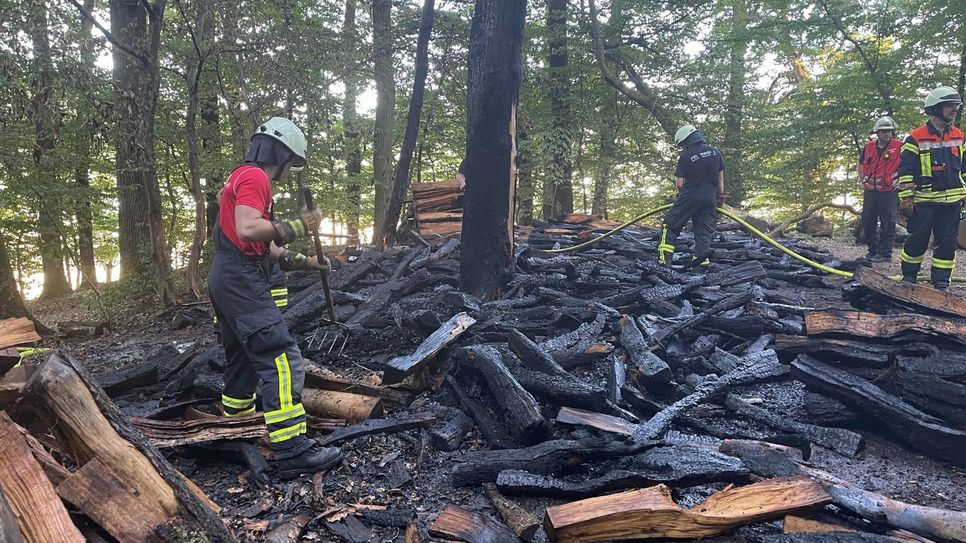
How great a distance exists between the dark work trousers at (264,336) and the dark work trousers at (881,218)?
35.3ft

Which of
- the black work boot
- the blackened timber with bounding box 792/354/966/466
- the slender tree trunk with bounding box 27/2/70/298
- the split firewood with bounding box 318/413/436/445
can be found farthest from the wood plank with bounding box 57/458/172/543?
the slender tree trunk with bounding box 27/2/70/298

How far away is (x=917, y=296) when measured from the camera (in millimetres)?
4805

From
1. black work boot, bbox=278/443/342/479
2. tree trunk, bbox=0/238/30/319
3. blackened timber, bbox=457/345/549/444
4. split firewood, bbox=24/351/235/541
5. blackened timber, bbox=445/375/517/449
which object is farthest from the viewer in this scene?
tree trunk, bbox=0/238/30/319

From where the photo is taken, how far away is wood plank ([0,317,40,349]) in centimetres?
302

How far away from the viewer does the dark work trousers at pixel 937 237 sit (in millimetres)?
6547

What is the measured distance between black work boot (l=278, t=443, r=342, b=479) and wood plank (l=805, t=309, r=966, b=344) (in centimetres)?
421

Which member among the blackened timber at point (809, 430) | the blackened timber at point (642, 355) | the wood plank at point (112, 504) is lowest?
the blackened timber at point (809, 430)

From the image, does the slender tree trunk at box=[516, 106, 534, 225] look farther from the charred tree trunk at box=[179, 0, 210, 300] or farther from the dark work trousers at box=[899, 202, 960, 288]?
the dark work trousers at box=[899, 202, 960, 288]

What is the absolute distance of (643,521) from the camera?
7.84ft

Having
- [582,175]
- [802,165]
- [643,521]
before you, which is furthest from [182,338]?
[802,165]

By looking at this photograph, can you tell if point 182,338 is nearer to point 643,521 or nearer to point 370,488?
point 370,488

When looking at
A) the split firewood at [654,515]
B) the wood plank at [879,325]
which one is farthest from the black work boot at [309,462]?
the wood plank at [879,325]

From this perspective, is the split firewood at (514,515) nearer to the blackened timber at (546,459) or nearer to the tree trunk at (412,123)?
the blackened timber at (546,459)

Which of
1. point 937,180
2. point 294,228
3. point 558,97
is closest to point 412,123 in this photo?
point 558,97
